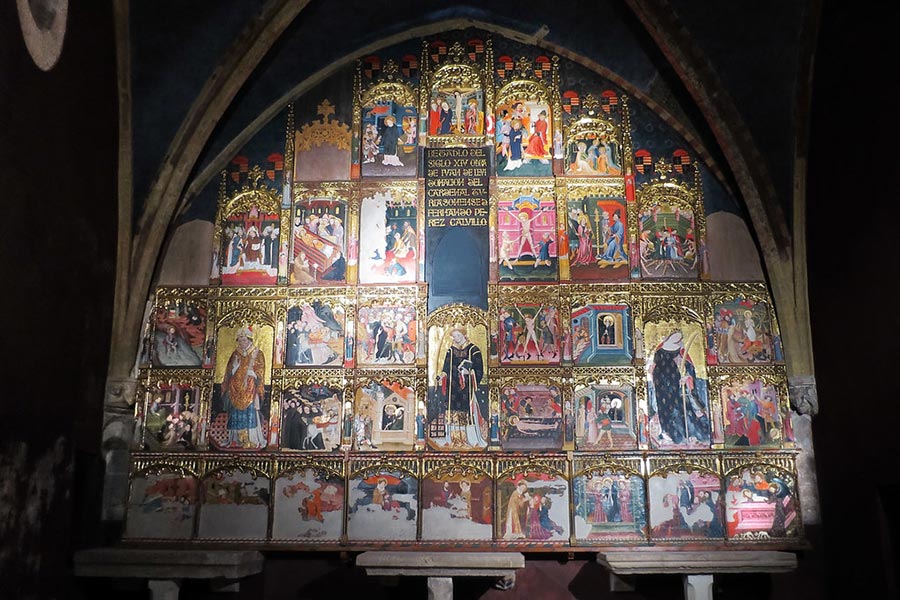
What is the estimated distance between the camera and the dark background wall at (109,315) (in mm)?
7758

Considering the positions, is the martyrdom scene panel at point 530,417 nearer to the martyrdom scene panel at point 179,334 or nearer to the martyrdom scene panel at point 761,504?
the martyrdom scene panel at point 761,504

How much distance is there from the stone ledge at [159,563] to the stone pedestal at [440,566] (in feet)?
4.41

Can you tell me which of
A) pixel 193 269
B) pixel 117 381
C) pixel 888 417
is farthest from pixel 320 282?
pixel 888 417

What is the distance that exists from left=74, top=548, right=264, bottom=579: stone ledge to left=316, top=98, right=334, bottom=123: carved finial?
5644 mm

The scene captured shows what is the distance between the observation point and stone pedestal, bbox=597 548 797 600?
8.78 metres

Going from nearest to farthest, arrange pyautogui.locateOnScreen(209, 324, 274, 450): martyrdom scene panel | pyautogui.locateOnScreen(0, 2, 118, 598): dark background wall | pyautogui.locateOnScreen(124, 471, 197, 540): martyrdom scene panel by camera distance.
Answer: pyautogui.locateOnScreen(0, 2, 118, 598): dark background wall
pyautogui.locateOnScreen(124, 471, 197, 540): martyrdom scene panel
pyautogui.locateOnScreen(209, 324, 274, 450): martyrdom scene panel

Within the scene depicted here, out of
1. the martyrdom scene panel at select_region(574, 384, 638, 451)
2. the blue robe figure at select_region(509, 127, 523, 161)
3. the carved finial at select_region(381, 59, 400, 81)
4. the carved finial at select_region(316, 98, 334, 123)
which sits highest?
the carved finial at select_region(381, 59, 400, 81)

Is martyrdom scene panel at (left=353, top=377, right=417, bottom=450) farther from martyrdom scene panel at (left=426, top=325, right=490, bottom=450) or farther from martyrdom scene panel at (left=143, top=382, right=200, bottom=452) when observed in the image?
martyrdom scene panel at (left=143, top=382, right=200, bottom=452)

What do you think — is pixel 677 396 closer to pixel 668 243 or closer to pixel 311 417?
pixel 668 243

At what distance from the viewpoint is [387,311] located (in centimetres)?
1066

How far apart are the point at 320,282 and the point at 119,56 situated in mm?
3453

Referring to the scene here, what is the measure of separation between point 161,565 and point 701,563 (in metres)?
5.46

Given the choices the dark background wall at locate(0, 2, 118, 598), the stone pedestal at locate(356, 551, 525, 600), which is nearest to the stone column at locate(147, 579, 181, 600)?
the dark background wall at locate(0, 2, 118, 598)

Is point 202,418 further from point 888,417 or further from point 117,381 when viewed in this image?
point 888,417
